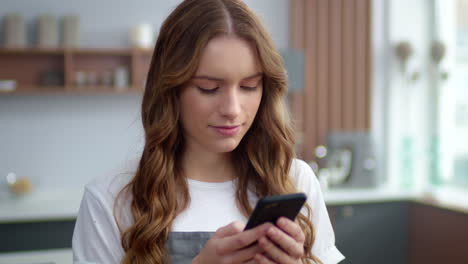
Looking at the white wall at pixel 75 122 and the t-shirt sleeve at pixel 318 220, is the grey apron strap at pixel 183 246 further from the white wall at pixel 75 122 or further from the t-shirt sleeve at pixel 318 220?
the white wall at pixel 75 122

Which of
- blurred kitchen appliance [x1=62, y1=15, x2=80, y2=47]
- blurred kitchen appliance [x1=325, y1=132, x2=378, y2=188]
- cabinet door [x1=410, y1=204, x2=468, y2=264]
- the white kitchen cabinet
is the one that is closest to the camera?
the white kitchen cabinet

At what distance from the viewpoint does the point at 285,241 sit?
949mm

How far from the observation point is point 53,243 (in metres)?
2.87

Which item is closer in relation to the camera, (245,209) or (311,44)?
(245,209)

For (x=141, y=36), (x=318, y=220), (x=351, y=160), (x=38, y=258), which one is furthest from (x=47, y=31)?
(x=318, y=220)

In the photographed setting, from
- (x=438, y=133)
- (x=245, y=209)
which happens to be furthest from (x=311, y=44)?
(x=245, y=209)

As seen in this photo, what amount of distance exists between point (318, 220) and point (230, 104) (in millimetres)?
467

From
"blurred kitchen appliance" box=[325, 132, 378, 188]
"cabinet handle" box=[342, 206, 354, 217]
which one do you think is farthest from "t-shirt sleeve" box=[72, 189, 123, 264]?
"blurred kitchen appliance" box=[325, 132, 378, 188]

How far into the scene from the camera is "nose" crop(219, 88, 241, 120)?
1.15m

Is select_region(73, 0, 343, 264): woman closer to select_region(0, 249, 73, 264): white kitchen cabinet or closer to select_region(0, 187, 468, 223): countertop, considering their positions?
select_region(0, 249, 73, 264): white kitchen cabinet

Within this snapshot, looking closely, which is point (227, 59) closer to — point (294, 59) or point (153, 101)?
point (153, 101)

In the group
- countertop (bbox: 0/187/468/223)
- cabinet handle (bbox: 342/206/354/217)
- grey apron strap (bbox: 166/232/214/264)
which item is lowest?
cabinet handle (bbox: 342/206/354/217)

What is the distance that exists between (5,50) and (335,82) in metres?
2.55

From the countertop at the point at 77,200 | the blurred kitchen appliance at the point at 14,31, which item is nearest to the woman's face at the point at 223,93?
the countertop at the point at 77,200
